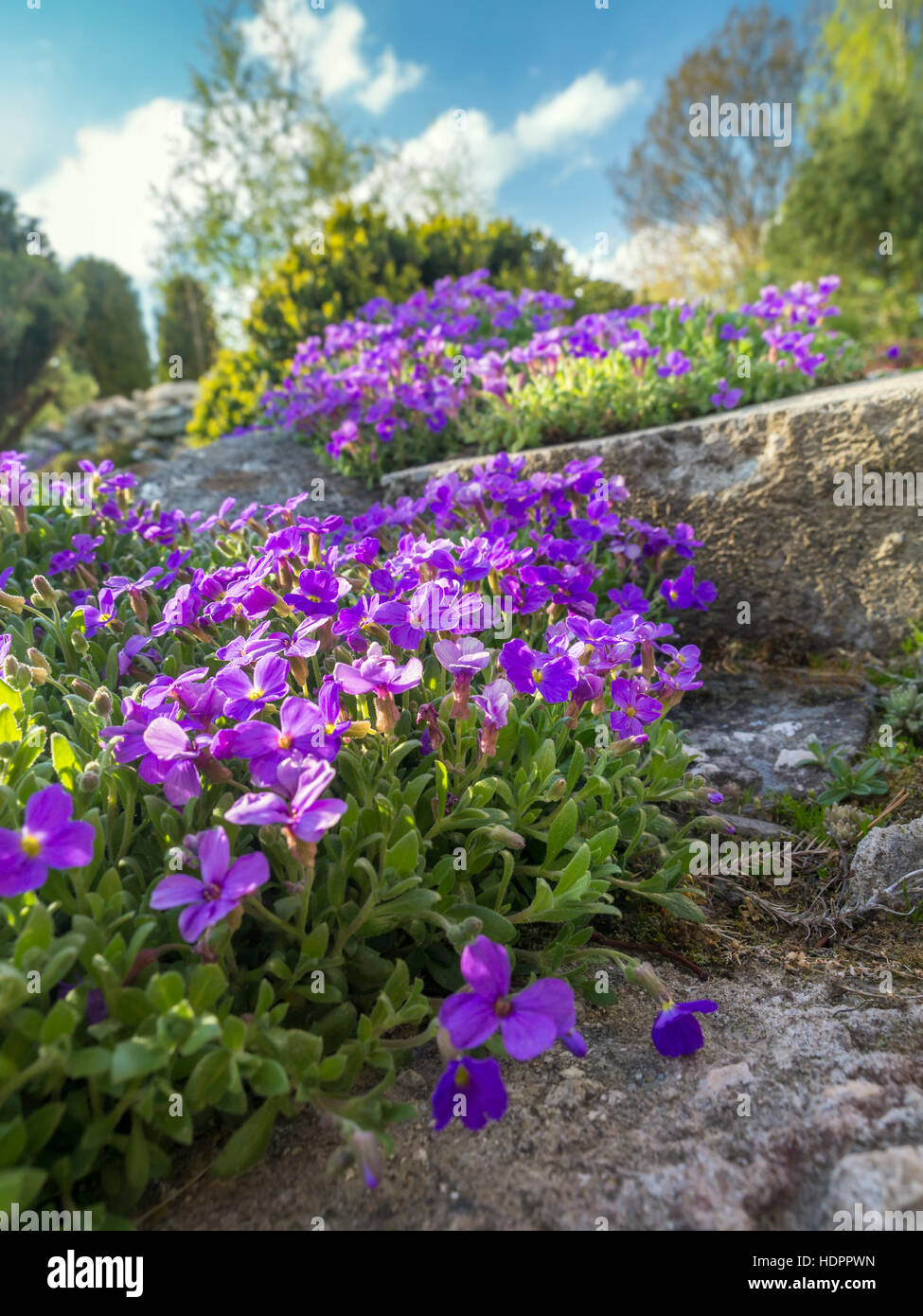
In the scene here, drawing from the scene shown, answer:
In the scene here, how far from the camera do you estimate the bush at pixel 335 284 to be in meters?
8.26

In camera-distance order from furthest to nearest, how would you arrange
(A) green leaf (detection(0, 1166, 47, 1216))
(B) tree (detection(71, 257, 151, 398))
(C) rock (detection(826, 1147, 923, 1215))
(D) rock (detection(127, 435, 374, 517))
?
(B) tree (detection(71, 257, 151, 398)), (D) rock (detection(127, 435, 374, 517)), (C) rock (detection(826, 1147, 923, 1215)), (A) green leaf (detection(0, 1166, 47, 1216))

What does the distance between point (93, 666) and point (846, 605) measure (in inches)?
116

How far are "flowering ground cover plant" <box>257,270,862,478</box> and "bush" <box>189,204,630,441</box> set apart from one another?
2.19 m

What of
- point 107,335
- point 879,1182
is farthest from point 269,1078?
point 107,335

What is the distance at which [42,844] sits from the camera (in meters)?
1.26

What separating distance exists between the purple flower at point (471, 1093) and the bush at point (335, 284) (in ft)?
24.1

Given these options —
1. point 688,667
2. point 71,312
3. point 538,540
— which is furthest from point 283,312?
point 71,312

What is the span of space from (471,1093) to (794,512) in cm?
297

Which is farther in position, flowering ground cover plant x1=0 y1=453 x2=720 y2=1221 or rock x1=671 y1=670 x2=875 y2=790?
rock x1=671 y1=670 x2=875 y2=790

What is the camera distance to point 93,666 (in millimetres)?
2230

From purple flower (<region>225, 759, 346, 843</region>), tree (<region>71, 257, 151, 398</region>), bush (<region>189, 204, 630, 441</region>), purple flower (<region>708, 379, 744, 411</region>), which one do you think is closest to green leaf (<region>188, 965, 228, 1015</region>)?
purple flower (<region>225, 759, 346, 843</region>)

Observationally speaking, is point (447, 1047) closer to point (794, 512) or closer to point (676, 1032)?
point (676, 1032)

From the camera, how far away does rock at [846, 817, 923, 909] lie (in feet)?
6.93

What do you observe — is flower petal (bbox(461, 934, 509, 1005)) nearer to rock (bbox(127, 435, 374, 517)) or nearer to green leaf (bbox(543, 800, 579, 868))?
green leaf (bbox(543, 800, 579, 868))
